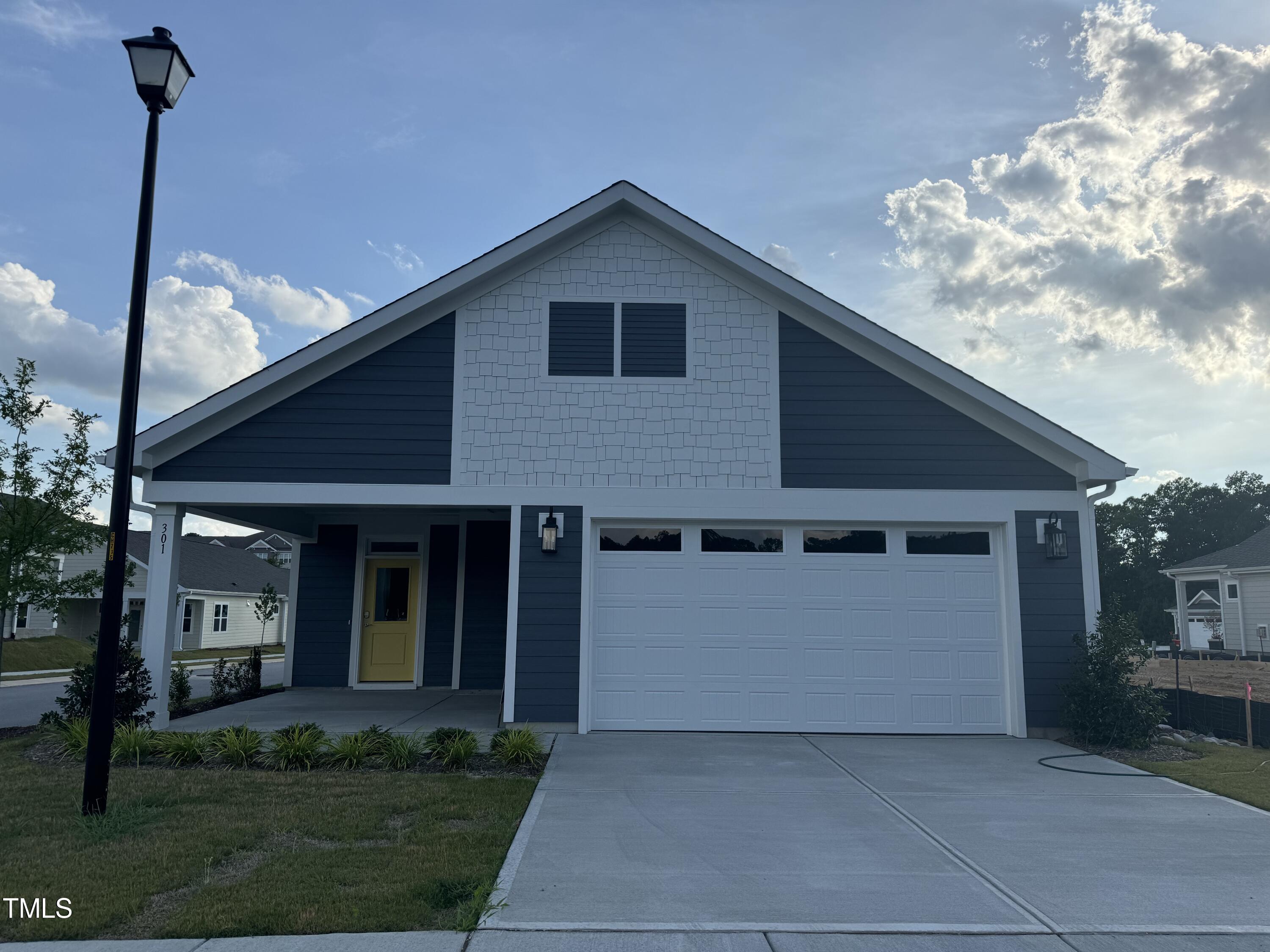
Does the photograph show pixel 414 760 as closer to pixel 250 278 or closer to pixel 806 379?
pixel 806 379

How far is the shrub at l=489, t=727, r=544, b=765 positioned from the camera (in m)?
7.97

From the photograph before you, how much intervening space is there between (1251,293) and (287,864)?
21.1 meters

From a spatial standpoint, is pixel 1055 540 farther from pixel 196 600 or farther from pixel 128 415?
pixel 196 600

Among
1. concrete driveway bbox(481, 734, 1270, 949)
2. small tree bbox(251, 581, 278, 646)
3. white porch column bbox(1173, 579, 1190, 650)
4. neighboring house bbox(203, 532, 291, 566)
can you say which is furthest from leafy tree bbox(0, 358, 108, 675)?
neighboring house bbox(203, 532, 291, 566)

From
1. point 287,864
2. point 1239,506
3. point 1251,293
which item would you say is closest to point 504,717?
point 287,864

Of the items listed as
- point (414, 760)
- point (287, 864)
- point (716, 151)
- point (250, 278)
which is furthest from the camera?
point (250, 278)

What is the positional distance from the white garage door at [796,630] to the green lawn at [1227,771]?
195cm

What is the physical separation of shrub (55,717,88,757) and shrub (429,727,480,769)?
131 inches

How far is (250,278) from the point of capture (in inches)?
706

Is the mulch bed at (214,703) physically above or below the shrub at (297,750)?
below

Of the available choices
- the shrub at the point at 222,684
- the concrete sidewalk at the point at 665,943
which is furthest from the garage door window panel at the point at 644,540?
the shrub at the point at 222,684

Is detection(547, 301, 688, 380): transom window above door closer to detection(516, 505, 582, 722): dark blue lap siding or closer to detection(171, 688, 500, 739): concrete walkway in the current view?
detection(516, 505, 582, 722): dark blue lap siding

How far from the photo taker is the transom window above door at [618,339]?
10.4 meters

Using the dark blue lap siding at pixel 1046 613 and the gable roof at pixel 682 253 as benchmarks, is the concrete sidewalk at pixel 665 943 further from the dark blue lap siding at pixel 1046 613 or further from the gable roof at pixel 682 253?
the gable roof at pixel 682 253
